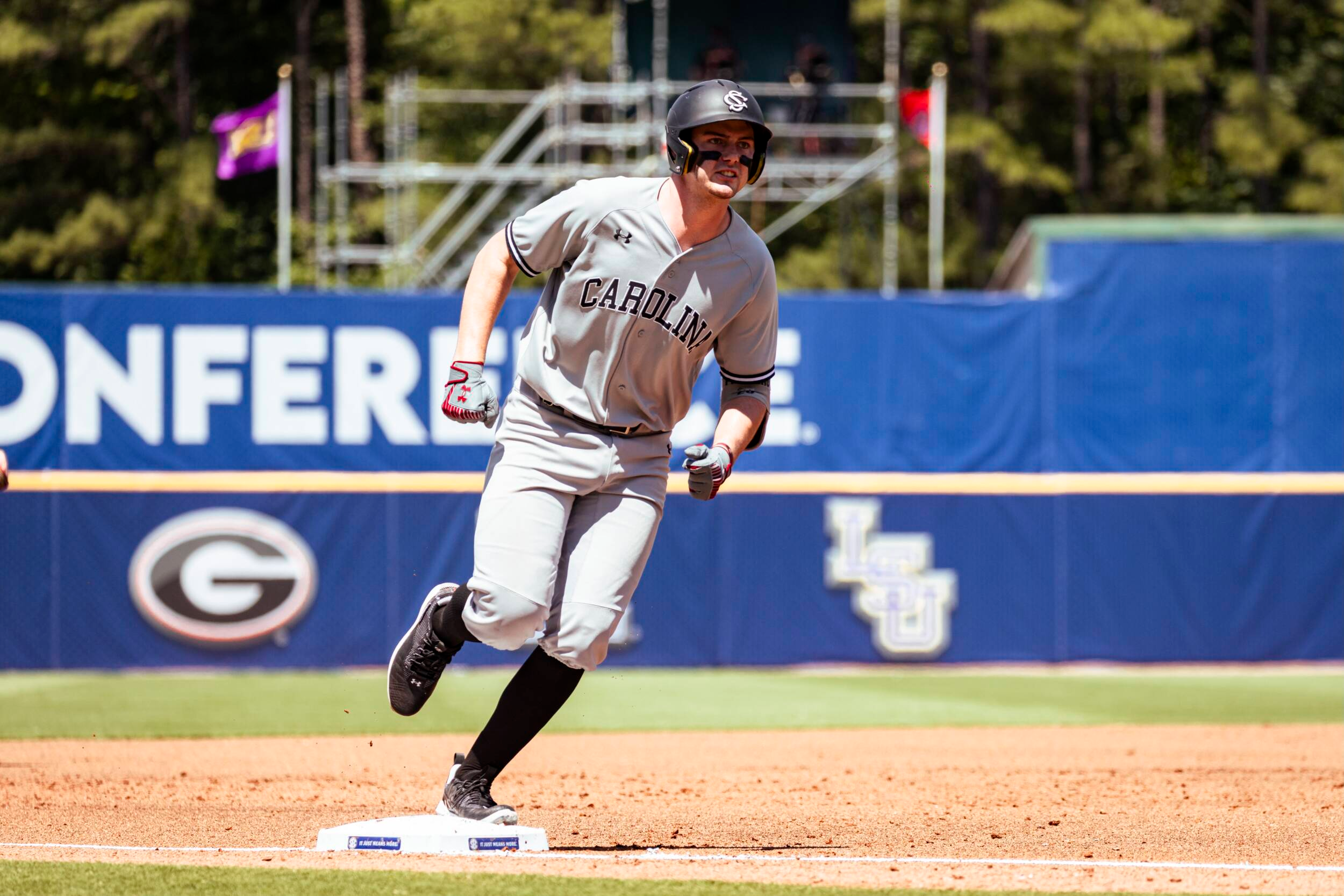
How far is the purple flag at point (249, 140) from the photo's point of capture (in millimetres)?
19812

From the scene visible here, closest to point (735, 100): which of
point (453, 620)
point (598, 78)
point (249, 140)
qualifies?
point (453, 620)

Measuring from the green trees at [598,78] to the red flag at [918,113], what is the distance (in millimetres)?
2798

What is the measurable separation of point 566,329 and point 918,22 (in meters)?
29.0

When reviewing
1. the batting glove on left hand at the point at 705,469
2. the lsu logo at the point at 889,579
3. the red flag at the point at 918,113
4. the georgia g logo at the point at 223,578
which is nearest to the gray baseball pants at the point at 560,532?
the batting glove on left hand at the point at 705,469

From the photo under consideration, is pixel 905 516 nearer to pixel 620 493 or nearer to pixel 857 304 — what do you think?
pixel 857 304

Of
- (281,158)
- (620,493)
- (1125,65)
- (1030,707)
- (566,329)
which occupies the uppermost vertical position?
(1125,65)

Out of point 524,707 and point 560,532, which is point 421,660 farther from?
Result: point 560,532

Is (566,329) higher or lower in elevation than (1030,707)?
higher

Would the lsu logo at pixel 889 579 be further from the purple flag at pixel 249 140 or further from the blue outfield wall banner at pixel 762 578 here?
the purple flag at pixel 249 140

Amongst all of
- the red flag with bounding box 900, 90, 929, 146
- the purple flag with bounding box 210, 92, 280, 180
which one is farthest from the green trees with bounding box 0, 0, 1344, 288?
the purple flag with bounding box 210, 92, 280, 180

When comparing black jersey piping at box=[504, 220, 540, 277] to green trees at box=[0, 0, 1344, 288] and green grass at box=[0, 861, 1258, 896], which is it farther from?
green trees at box=[0, 0, 1344, 288]

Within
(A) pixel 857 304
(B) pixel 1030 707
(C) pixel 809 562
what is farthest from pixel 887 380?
(B) pixel 1030 707

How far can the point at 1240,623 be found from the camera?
12930mm

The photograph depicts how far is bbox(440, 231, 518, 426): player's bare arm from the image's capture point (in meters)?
4.58
